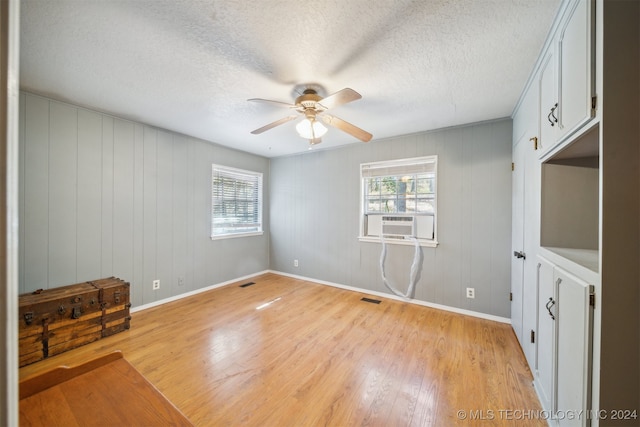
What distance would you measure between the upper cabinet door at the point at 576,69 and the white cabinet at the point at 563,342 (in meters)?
0.76

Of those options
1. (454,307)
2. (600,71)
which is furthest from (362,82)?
(454,307)

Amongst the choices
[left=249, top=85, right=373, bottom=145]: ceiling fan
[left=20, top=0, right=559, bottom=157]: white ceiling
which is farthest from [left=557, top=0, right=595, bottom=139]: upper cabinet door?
[left=249, top=85, right=373, bottom=145]: ceiling fan

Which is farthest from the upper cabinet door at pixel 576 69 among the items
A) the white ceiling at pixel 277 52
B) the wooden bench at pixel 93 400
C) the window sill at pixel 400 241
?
the window sill at pixel 400 241

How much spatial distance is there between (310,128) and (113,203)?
2.56 m

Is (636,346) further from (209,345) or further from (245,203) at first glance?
(245,203)

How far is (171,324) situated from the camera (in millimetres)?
2775

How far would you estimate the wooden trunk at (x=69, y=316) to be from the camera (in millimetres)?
2094

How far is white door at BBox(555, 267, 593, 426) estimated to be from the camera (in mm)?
1025

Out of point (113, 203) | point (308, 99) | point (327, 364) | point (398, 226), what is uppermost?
point (308, 99)

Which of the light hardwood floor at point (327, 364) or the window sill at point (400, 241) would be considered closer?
the light hardwood floor at point (327, 364)

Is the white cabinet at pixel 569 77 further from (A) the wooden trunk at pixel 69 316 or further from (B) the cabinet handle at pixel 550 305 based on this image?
(A) the wooden trunk at pixel 69 316

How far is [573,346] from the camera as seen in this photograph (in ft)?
3.81

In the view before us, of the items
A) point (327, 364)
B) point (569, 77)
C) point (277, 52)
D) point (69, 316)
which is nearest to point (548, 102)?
point (569, 77)

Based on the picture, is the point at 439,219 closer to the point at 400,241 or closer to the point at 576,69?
the point at 400,241
